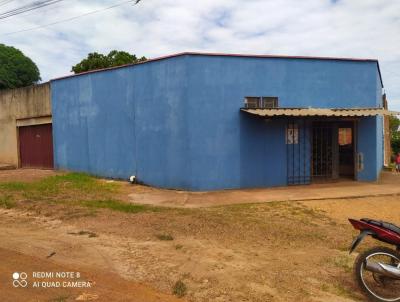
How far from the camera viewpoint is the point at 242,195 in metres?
11.9

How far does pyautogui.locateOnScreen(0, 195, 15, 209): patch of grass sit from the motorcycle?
864 cm

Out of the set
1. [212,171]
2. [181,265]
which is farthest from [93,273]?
[212,171]

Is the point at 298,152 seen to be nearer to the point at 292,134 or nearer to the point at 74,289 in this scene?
the point at 292,134

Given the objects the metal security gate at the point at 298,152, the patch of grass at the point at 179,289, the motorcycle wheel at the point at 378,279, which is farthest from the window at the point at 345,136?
the patch of grass at the point at 179,289

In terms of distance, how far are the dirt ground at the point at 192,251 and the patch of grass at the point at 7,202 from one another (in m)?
0.45

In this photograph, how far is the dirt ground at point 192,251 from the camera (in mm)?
4883

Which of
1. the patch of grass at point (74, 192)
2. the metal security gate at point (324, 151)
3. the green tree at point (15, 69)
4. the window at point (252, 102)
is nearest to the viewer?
the patch of grass at point (74, 192)

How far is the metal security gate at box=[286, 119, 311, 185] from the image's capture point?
13.7m

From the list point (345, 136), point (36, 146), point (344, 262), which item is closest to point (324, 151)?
point (345, 136)

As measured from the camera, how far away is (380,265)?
4.66 metres

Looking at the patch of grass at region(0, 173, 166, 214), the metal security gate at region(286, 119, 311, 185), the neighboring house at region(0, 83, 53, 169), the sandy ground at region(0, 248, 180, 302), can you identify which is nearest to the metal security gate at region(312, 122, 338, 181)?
the metal security gate at region(286, 119, 311, 185)

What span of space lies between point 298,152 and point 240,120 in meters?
2.29

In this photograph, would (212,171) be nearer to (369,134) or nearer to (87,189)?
(87,189)

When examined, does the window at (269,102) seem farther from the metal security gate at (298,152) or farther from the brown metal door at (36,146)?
the brown metal door at (36,146)
